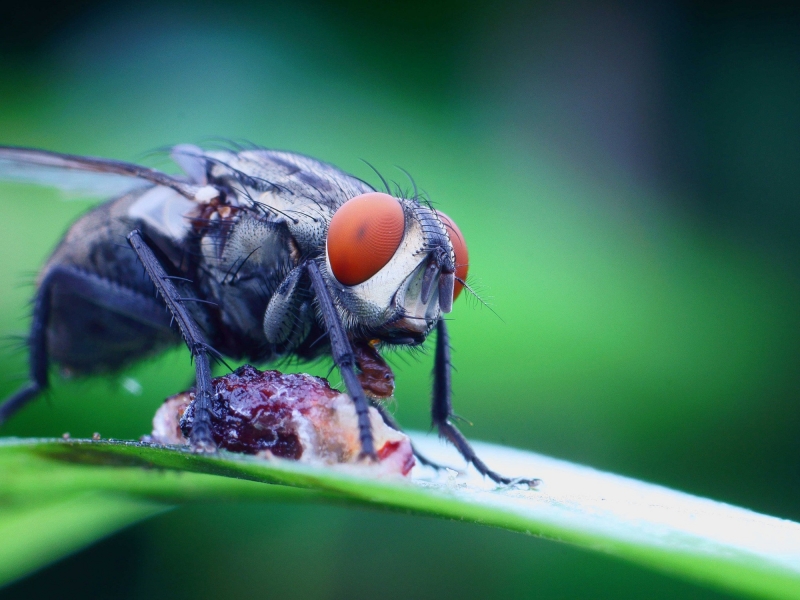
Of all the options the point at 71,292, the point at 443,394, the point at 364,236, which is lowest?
the point at 443,394

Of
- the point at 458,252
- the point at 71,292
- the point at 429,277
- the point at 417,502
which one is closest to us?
the point at 417,502

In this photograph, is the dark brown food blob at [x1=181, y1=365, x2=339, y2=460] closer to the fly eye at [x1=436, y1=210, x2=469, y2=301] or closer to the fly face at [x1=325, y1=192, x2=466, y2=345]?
the fly face at [x1=325, y1=192, x2=466, y2=345]

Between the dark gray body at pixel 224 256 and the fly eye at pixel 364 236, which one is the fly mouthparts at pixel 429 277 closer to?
the fly eye at pixel 364 236

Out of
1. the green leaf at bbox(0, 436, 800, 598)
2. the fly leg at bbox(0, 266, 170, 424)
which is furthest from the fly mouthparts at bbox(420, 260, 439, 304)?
the fly leg at bbox(0, 266, 170, 424)

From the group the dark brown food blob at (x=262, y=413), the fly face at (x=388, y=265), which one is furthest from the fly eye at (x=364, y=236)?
the dark brown food blob at (x=262, y=413)

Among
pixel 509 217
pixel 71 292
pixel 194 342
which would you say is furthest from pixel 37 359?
pixel 509 217

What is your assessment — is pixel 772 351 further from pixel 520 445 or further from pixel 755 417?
pixel 520 445

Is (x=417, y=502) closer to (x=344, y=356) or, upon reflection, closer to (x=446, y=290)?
(x=344, y=356)
